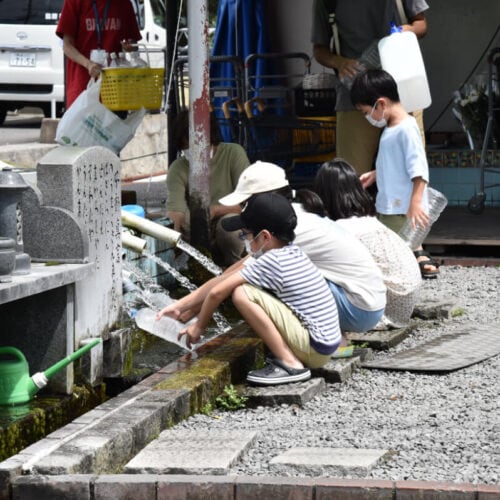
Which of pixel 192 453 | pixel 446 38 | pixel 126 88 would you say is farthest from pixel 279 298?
pixel 446 38

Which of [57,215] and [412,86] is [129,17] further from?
[57,215]

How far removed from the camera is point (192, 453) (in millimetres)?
4812

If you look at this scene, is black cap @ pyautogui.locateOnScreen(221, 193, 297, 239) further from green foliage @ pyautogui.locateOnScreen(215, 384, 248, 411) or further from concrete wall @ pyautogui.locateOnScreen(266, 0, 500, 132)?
concrete wall @ pyautogui.locateOnScreen(266, 0, 500, 132)

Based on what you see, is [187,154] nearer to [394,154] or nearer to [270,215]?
[394,154]

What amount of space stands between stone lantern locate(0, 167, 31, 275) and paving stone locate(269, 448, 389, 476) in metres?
1.50

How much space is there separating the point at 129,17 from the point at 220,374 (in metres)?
4.21

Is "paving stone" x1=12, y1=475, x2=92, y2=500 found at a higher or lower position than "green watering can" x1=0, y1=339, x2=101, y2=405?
lower

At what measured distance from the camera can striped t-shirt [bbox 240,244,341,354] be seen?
597 cm

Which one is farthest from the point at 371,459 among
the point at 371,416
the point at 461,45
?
the point at 461,45

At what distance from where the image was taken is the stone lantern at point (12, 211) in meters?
5.47

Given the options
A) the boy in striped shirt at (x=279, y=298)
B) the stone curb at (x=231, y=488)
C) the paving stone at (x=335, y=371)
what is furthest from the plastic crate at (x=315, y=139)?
the stone curb at (x=231, y=488)

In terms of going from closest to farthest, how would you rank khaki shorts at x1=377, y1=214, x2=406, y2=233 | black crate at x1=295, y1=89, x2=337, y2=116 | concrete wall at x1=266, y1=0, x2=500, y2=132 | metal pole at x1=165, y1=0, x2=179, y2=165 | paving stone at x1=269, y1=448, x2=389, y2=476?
1. paving stone at x1=269, y1=448, x2=389, y2=476
2. khaki shorts at x1=377, y1=214, x2=406, y2=233
3. metal pole at x1=165, y1=0, x2=179, y2=165
4. black crate at x1=295, y1=89, x2=337, y2=116
5. concrete wall at x1=266, y1=0, x2=500, y2=132

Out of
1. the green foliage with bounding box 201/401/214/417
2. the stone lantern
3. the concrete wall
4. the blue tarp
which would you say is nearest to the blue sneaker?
the green foliage with bounding box 201/401/214/417

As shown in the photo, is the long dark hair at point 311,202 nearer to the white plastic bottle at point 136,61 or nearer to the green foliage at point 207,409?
the green foliage at point 207,409
